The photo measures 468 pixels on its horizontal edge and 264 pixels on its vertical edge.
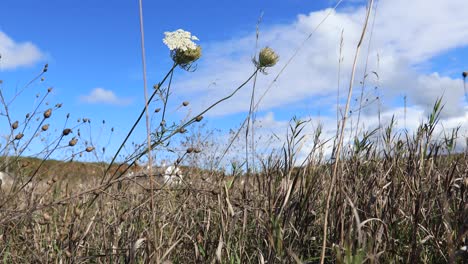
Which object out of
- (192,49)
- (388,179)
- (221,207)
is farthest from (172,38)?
(388,179)

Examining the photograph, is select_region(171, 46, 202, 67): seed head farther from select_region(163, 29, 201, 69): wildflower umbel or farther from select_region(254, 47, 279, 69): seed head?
select_region(254, 47, 279, 69): seed head

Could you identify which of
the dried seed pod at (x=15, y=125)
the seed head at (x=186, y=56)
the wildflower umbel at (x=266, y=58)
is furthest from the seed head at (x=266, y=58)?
the dried seed pod at (x=15, y=125)

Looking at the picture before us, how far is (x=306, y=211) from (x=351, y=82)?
0.66 m

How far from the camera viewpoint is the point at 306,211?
1883 mm

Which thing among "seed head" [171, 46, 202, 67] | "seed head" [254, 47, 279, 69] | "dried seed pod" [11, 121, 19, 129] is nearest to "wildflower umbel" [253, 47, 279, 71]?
"seed head" [254, 47, 279, 69]

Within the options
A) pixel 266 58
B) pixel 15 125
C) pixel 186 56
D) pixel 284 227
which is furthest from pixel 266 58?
pixel 15 125

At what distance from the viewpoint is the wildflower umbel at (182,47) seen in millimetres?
2219

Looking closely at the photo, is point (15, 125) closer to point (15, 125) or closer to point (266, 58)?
point (15, 125)

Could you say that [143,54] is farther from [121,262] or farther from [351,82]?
[121,262]

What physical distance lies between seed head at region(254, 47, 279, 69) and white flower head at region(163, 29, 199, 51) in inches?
16.2

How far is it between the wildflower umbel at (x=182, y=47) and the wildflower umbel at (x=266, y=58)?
0.38m

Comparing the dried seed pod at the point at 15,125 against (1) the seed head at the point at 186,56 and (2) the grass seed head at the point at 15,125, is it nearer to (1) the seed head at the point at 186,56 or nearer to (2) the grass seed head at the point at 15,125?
(2) the grass seed head at the point at 15,125

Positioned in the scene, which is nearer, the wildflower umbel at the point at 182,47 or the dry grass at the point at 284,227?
the dry grass at the point at 284,227

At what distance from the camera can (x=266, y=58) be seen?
8.19ft
